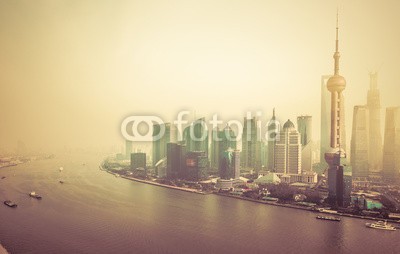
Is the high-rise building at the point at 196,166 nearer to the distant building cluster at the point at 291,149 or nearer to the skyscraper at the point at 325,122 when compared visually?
the distant building cluster at the point at 291,149

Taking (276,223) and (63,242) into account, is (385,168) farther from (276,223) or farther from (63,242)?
(63,242)

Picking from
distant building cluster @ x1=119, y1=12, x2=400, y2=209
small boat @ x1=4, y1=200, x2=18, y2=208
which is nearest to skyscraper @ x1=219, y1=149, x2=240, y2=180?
distant building cluster @ x1=119, y1=12, x2=400, y2=209

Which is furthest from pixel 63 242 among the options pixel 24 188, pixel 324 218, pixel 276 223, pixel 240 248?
pixel 24 188

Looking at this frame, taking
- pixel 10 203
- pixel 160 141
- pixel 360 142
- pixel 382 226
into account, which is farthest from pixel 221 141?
pixel 10 203

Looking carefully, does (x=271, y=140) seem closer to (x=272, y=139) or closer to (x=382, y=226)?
(x=272, y=139)

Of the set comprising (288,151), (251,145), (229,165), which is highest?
(251,145)

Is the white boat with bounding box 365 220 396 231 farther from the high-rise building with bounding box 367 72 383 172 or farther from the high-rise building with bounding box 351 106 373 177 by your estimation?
the high-rise building with bounding box 367 72 383 172

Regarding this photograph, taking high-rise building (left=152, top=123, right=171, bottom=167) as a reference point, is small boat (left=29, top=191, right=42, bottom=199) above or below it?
below
